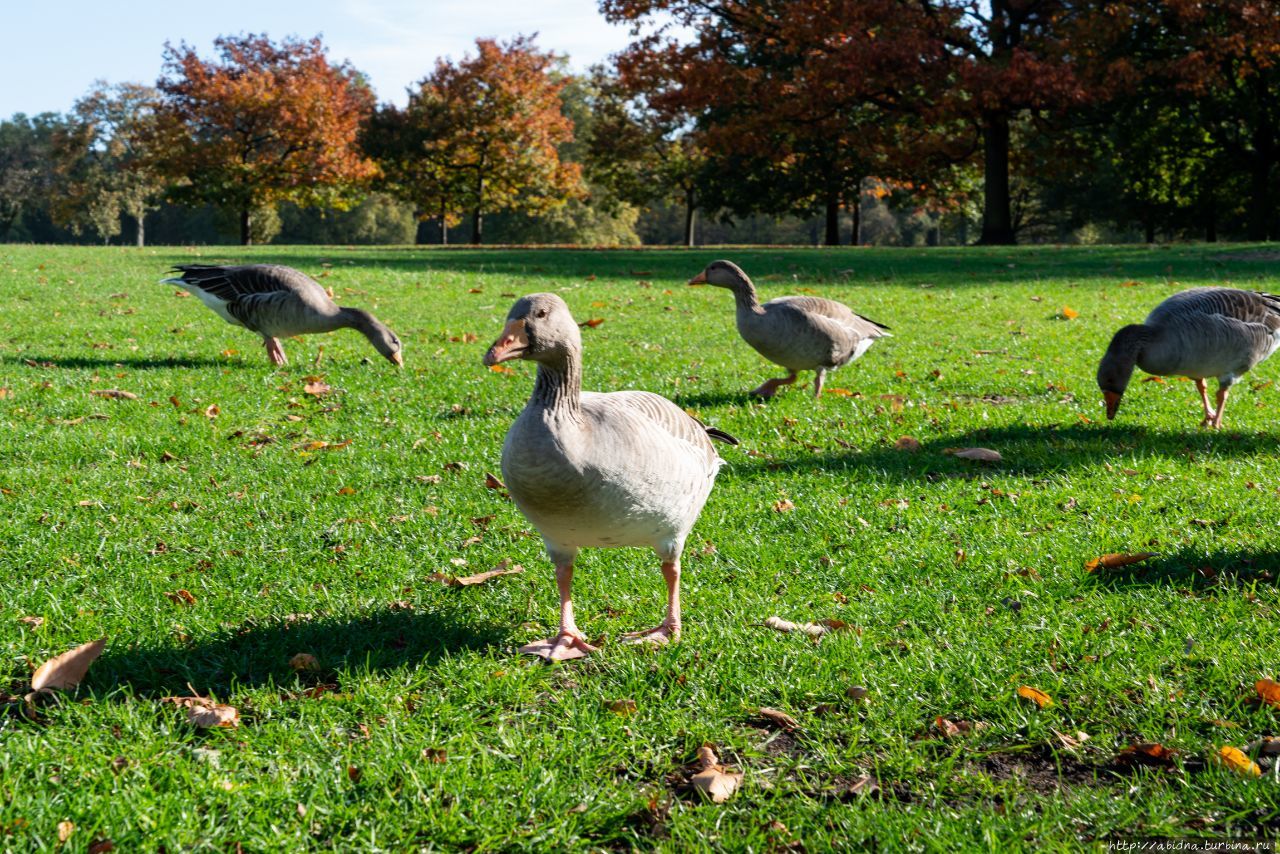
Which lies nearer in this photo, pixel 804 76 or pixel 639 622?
pixel 639 622

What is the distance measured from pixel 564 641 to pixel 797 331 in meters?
4.94

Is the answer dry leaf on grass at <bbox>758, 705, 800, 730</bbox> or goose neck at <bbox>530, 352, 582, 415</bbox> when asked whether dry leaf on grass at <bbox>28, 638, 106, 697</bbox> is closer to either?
goose neck at <bbox>530, 352, 582, 415</bbox>

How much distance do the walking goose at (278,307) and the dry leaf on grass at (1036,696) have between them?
743 cm

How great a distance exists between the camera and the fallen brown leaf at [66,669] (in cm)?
377

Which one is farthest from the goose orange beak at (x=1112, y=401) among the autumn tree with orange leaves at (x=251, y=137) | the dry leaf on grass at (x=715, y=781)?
the autumn tree with orange leaves at (x=251, y=137)

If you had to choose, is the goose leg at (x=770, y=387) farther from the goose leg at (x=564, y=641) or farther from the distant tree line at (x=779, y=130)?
the distant tree line at (x=779, y=130)

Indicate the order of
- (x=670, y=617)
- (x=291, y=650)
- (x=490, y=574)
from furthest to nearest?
(x=490, y=574) < (x=670, y=617) < (x=291, y=650)

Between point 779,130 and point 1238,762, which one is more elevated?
point 779,130

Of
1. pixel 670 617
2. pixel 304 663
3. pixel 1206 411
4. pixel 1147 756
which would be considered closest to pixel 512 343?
pixel 670 617

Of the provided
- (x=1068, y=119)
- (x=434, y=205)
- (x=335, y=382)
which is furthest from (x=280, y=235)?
(x=335, y=382)

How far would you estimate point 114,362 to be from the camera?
10.2m

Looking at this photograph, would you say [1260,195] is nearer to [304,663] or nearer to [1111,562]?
[1111,562]

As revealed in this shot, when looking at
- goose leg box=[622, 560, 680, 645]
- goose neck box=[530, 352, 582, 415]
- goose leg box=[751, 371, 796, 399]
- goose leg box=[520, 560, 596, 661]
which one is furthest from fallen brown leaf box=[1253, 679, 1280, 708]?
Result: goose leg box=[751, 371, 796, 399]

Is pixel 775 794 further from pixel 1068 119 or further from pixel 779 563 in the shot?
pixel 1068 119
